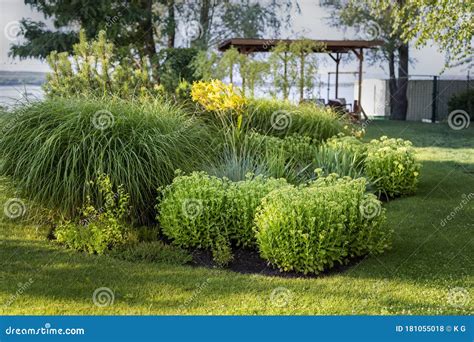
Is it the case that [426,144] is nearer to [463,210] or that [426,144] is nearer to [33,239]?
[463,210]

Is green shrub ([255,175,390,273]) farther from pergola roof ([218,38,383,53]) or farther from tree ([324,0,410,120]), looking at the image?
tree ([324,0,410,120])

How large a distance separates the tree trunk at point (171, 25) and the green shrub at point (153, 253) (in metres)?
14.4

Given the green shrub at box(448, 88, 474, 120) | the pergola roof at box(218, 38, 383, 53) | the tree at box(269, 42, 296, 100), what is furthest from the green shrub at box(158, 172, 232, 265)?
the green shrub at box(448, 88, 474, 120)

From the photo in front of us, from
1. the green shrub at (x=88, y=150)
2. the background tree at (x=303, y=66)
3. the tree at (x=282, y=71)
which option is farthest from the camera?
the background tree at (x=303, y=66)

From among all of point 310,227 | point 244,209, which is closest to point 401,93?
point 244,209

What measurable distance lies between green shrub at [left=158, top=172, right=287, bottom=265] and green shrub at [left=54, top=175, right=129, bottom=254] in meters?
0.41

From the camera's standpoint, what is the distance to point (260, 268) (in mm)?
5016

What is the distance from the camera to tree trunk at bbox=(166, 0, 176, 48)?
18.9 meters

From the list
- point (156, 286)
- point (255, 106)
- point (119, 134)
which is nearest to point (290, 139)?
point (255, 106)

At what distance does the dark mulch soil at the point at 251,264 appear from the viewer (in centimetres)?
488

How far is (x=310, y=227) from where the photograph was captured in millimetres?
4762

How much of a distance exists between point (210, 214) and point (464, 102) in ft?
57.4

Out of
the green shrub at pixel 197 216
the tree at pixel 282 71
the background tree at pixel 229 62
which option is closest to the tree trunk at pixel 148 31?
the tree at pixel 282 71

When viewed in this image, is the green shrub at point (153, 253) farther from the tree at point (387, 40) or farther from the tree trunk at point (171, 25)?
the tree at point (387, 40)
